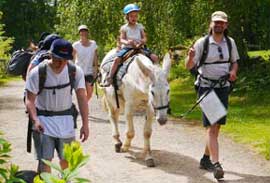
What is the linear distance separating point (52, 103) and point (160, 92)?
8.07ft

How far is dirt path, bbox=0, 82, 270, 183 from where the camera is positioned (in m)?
7.85

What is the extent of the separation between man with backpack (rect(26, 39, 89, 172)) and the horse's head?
2.13 m

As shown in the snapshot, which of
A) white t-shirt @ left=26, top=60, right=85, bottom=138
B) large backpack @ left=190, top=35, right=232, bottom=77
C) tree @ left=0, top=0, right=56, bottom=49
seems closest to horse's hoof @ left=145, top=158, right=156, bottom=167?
large backpack @ left=190, top=35, right=232, bottom=77

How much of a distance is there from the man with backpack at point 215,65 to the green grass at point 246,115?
1.88 meters

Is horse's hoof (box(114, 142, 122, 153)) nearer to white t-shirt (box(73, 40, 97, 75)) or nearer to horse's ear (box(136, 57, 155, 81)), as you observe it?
horse's ear (box(136, 57, 155, 81))

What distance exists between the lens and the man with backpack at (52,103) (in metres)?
5.49

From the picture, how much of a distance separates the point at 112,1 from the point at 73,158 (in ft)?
55.8

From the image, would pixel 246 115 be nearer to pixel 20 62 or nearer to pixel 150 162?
pixel 150 162

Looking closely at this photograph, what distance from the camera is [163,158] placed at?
916cm

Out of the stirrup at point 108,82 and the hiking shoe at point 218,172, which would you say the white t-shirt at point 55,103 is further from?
the stirrup at point 108,82

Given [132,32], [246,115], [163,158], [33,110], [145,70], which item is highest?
[132,32]

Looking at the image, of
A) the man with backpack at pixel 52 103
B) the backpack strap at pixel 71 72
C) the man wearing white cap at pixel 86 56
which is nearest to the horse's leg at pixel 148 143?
the man with backpack at pixel 52 103

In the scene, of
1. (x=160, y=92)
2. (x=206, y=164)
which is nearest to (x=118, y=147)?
(x=206, y=164)

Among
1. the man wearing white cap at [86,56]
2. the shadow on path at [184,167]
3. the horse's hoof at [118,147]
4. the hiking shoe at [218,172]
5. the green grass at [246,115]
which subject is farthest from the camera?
the man wearing white cap at [86,56]
